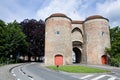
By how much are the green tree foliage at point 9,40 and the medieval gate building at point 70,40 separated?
10536 mm

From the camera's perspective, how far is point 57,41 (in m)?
39.8

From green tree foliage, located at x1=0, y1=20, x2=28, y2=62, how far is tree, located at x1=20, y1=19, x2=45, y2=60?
6.92m

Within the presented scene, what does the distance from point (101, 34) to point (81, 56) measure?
809 cm

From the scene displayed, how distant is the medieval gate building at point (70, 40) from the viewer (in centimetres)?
3981

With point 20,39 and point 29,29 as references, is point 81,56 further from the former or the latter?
point 29,29

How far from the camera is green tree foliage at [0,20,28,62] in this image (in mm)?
45438

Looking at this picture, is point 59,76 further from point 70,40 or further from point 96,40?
point 96,40

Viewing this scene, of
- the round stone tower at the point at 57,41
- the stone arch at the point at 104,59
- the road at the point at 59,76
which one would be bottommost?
the road at the point at 59,76

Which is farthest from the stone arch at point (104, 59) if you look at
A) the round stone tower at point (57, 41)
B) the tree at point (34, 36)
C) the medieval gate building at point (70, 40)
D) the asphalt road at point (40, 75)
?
the tree at point (34, 36)

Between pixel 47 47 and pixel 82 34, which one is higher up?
pixel 82 34

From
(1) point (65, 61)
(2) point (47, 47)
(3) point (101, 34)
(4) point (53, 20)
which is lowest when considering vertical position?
(1) point (65, 61)

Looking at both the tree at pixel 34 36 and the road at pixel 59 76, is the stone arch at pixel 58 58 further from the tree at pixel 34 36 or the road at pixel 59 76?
the road at pixel 59 76

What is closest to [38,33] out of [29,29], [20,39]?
[29,29]

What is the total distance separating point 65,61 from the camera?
40062 mm
